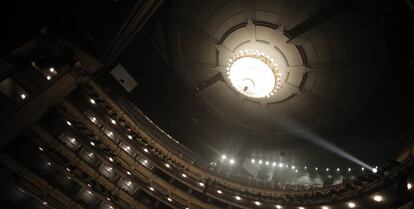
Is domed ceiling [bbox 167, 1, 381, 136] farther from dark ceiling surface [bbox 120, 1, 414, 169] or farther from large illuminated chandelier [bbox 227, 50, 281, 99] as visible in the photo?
large illuminated chandelier [bbox 227, 50, 281, 99]

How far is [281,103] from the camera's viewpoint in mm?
17203

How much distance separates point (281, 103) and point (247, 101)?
2054 millimetres

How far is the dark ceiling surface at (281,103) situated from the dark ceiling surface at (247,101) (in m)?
0.05

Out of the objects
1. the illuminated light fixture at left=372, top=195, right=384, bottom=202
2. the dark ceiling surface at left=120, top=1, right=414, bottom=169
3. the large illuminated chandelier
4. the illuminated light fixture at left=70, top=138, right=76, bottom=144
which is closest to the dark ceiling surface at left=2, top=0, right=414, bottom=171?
the dark ceiling surface at left=120, top=1, right=414, bottom=169

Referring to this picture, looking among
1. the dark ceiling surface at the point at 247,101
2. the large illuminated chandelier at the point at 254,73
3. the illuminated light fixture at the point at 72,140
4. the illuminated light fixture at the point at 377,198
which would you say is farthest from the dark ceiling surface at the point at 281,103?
the illuminated light fixture at the point at 72,140

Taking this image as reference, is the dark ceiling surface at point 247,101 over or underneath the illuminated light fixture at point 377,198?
over

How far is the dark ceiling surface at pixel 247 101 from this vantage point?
41.5ft

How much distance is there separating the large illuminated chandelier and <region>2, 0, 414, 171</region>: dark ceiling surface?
1.27 meters

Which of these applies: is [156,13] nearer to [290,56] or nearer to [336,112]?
[290,56]

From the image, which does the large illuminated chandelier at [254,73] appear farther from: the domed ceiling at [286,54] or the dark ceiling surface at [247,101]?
the dark ceiling surface at [247,101]

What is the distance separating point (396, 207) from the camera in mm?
12664

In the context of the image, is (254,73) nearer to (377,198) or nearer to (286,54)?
(286,54)

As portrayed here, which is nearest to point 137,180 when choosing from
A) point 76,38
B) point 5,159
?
point 5,159

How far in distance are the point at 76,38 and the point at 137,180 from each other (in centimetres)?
915
